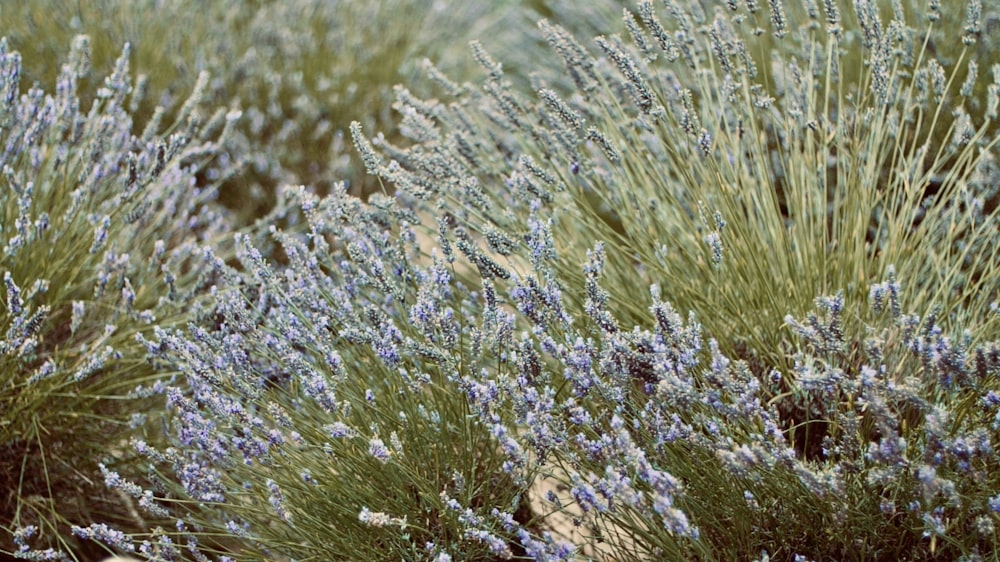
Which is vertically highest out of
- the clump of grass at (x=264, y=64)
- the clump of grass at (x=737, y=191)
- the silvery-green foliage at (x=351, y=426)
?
the clump of grass at (x=264, y=64)

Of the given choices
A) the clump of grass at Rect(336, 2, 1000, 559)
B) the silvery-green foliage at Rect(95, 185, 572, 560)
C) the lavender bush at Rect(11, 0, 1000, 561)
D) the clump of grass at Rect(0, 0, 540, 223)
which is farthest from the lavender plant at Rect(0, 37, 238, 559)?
the clump of grass at Rect(0, 0, 540, 223)

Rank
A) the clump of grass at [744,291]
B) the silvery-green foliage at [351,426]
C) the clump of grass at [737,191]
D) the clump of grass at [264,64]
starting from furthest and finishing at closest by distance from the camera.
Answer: the clump of grass at [264,64] → the clump of grass at [737,191] → the silvery-green foliage at [351,426] → the clump of grass at [744,291]

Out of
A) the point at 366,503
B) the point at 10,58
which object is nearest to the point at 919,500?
the point at 366,503

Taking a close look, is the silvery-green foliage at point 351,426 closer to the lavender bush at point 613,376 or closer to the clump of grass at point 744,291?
the lavender bush at point 613,376

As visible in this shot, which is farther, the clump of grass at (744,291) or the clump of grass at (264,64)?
the clump of grass at (264,64)

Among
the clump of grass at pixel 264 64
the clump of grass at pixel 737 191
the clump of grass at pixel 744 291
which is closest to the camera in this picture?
the clump of grass at pixel 744 291

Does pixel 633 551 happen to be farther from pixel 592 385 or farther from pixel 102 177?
pixel 102 177

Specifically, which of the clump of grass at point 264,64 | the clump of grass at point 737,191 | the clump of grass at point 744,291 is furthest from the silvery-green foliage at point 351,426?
the clump of grass at point 264,64

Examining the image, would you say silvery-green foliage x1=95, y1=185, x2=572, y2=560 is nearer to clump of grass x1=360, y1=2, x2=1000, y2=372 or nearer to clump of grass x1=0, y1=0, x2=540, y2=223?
clump of grass x1=360, y1=2, x2=1000, y2=372
